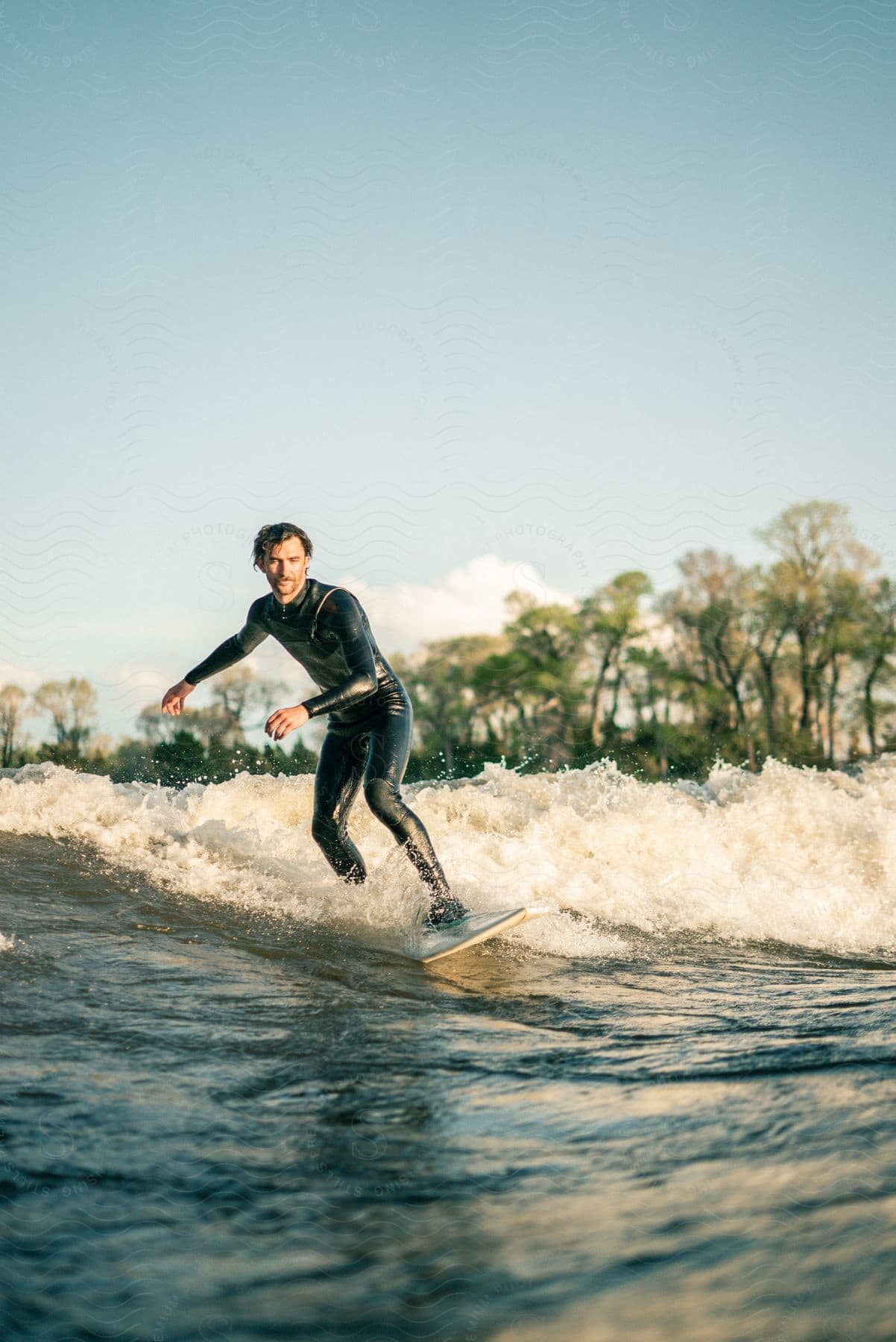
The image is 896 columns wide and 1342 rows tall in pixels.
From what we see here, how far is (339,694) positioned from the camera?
515cm

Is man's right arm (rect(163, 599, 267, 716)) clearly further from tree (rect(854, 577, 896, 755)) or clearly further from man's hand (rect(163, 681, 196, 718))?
tree (rect(854, 577, 896, 755))

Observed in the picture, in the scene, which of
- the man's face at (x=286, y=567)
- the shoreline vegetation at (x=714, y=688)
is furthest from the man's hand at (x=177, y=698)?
the shoreline vegetation at (x=714, y=688)

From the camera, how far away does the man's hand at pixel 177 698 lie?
562 cm

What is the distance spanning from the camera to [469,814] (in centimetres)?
913

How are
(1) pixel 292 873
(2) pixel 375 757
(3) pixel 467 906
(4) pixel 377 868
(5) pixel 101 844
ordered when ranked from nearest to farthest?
(2) pixel 375 757
(4) pixel 377 868
(3) pixel 467 906
(1) pixel 292 873
(5) pixel 101 844

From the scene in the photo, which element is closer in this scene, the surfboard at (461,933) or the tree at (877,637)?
the surfboard at (461,933)

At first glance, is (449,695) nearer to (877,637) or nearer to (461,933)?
(877,637)

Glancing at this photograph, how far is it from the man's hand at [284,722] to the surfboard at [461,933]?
1.42 m

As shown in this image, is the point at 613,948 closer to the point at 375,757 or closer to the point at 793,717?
the point at 375,757

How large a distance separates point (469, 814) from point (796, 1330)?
7.13m

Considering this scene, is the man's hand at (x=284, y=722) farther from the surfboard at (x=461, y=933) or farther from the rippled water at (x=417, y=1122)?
the surfboard at (x=461, y=933)

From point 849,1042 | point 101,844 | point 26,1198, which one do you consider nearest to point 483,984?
point 849,1042

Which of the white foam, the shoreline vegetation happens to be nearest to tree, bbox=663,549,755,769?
the shoreline vegetation

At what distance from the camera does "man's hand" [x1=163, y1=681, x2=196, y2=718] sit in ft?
18.5
